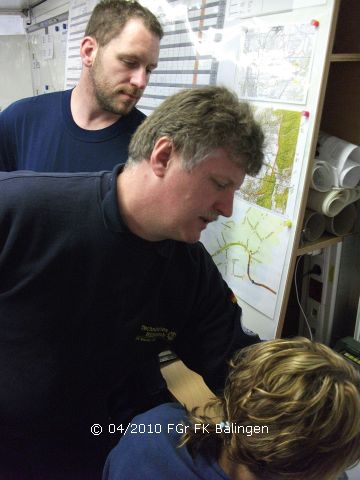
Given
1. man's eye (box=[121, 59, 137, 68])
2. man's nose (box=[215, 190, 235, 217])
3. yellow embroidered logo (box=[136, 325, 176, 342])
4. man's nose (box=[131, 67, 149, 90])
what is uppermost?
man's eye (box=[121, 59, 137, 68])

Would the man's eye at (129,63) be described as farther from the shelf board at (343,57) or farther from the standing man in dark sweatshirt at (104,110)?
the shelf board at (343,57)

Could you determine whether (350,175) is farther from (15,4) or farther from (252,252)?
(15,4)

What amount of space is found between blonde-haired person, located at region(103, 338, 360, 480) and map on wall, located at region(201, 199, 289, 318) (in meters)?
0.48

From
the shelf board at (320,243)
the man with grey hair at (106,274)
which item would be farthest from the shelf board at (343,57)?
the shelf board at (320,243)

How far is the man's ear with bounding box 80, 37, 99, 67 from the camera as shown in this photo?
47.8 inches

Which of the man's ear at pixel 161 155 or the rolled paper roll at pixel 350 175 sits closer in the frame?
the man's ear at pixel 161 155

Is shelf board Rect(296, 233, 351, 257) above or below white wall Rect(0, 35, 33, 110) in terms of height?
below

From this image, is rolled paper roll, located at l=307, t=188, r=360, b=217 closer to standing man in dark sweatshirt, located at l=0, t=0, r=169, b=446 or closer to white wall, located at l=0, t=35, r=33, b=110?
standing man in dark sweatshirt, located at l=0, t=0, r=169, b=446

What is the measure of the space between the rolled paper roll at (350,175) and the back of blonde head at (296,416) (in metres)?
0.60

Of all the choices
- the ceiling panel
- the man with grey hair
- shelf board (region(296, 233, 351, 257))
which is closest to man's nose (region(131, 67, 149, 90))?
the man with grey hair

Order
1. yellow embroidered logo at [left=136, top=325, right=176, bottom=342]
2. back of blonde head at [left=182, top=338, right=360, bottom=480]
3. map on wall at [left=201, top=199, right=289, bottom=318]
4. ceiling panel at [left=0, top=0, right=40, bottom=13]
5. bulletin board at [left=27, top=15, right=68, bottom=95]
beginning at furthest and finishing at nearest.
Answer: ceiling panel at [left=0, top=0, right=40, bottom=13] < bulletin board at [left=27, top=15, right=68, bottom=95] < map on wall at [left=201, top=199, right=289, bottom=318] < yellow embroidered logo at [left=136, top=325, right=176, bottom=342] < back of blonde head at [left=182, top=338, right=360, bottom=480]

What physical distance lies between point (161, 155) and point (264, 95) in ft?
1.98

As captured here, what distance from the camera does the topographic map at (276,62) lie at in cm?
99

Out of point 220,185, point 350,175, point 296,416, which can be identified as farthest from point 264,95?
point 296,416
